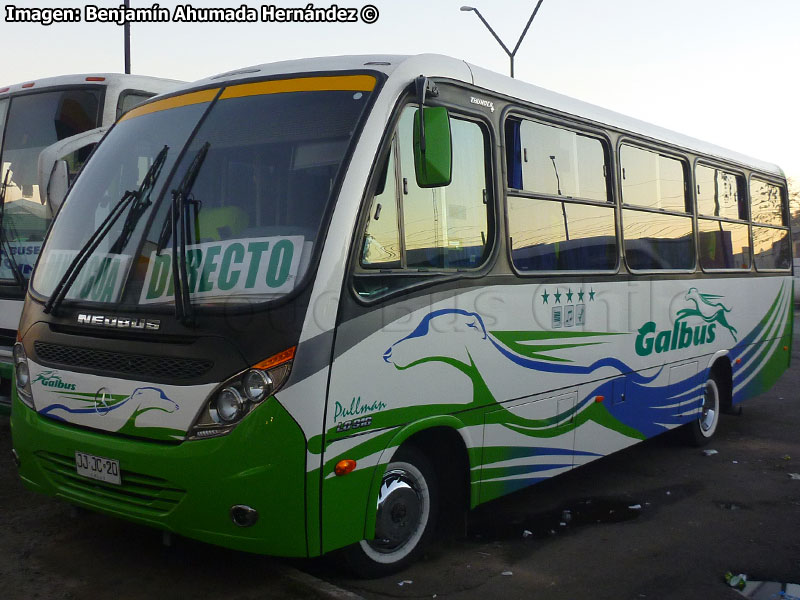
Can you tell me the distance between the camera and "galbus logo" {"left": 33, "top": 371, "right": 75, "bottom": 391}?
15.2 ft

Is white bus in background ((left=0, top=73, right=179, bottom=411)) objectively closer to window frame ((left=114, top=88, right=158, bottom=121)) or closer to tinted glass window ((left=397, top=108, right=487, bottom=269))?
window frame ((left=114, top=88, right=158, bottom=121))

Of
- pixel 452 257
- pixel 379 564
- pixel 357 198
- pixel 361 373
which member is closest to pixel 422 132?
pixel 357 198

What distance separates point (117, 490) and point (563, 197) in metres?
3.73

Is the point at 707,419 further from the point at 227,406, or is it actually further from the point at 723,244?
the point at 227,406

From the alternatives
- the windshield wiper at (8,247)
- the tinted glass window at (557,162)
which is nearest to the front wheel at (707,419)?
the tinted glass window at (557,162)

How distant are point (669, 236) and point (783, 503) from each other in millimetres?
2569

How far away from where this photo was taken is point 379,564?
483 centimetres

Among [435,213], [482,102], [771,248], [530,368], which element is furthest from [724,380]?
[435,213]

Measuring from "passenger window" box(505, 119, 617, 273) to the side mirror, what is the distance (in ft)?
10.6

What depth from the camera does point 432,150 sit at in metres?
4.55

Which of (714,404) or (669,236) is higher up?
(669,236)

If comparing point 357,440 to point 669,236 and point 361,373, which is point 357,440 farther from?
point 669,236

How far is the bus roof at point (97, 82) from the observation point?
8.37 meters

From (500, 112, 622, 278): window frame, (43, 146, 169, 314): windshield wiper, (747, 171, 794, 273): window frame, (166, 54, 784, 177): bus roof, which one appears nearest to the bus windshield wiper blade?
(43, 146, 169, 314): windshield wiper
